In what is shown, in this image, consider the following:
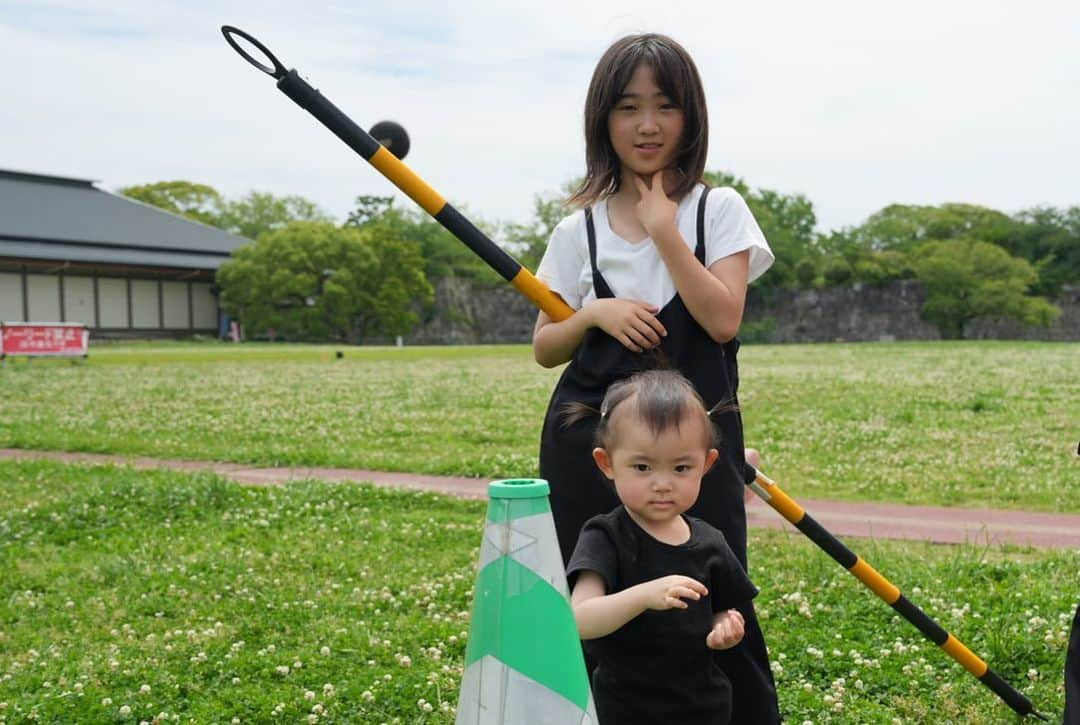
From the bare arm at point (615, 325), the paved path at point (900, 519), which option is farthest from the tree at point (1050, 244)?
the bare arm at point (615, 325)

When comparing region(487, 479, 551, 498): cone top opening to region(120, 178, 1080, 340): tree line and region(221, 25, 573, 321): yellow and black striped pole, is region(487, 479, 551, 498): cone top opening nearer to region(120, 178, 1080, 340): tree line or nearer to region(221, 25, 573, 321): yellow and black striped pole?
region(221, 25, 573, 321): yellow and black striped pole

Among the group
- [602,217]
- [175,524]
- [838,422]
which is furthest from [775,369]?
[602,217]

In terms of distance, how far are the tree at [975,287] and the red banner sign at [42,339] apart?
131ft

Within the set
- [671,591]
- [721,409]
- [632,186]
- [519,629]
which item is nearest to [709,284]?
[721,409]

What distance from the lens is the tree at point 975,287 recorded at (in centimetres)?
5072

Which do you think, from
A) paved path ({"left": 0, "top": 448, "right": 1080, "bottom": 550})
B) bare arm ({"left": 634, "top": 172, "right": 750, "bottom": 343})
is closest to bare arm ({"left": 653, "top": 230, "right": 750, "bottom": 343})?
bare arm ({"left": 634, "top": 172, "right": 750, "bottom": 343})

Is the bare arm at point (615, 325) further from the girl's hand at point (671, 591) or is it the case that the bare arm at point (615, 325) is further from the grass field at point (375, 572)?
the grass field at point (375, 572)

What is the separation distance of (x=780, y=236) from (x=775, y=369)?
141 feet

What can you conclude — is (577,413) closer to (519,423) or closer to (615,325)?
(615,325)

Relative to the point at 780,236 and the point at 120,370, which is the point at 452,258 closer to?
the point at 780,236

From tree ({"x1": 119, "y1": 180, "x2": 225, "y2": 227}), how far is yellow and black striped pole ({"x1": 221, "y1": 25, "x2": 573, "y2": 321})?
77429mm

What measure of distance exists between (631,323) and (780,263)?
6065cm

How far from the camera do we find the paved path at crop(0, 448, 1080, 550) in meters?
6.88

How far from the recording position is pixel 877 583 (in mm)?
3629
